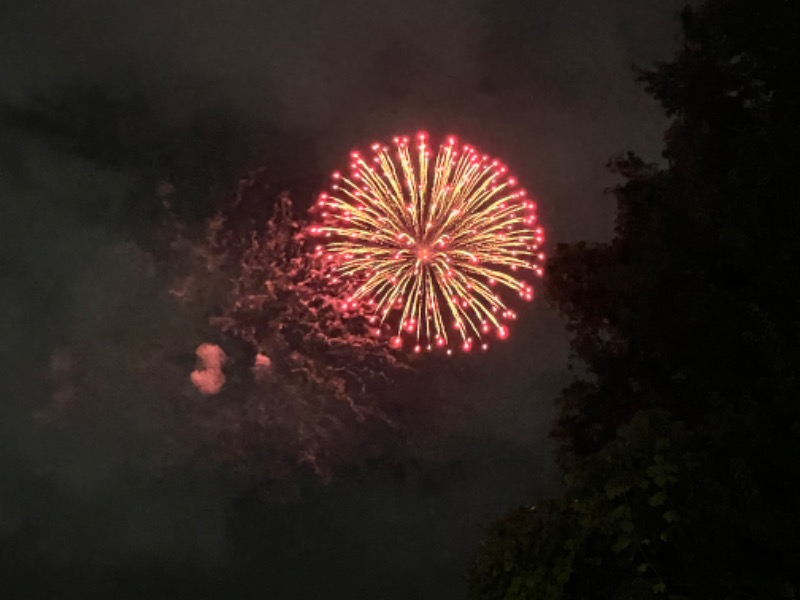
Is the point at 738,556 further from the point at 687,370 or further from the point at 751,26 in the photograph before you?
the point at 751,26

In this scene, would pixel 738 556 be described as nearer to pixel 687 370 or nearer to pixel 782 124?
pixel 687 370

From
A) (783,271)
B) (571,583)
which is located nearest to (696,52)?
(783,271)

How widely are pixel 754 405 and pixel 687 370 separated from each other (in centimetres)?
250

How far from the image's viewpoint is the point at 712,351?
1698 centimetres

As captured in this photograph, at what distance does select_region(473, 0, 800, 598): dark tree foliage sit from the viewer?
46.1ft

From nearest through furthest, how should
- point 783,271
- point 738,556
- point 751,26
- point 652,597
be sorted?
1. point 652,597
2. point 738,556
3. point 783,271
4. point 751,26

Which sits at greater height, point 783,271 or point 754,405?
point 783,271

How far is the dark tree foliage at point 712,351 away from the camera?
14.0m

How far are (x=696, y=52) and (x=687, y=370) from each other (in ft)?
22.0

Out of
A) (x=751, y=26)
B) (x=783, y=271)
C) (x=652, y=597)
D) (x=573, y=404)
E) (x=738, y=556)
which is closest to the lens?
(x=652, y=597)

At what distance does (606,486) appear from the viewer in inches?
542

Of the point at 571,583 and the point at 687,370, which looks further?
the point at 687,370

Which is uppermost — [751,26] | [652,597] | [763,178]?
[751,26]

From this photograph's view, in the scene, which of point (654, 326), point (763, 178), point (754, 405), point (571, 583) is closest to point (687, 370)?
point (654, 326)
